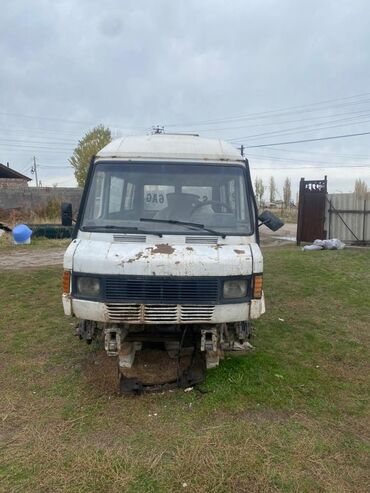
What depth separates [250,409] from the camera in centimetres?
397

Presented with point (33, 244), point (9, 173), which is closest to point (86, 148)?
point (9, 173)

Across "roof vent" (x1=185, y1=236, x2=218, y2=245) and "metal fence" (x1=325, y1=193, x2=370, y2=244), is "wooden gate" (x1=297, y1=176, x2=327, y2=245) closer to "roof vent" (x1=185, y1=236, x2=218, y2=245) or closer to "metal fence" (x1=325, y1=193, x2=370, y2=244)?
"metal fence" (x1=325, y1=193, x2=370, y2=244)

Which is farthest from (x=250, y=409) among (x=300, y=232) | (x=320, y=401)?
(x=300, y=232)

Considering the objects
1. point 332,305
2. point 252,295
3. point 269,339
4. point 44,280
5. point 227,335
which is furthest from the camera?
point 44,280

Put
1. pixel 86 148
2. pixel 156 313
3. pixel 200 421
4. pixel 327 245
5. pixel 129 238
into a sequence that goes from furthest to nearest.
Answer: pixel 86 148 → pixel 327 245 → pixel 129 238 → pixel 156 313 → pixel 200 421

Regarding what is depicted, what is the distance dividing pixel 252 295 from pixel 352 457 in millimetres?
1495

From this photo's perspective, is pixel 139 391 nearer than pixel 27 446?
No

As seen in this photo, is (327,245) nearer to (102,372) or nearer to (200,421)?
(102,372)

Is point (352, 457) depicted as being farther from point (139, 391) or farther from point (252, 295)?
point (139, 391)

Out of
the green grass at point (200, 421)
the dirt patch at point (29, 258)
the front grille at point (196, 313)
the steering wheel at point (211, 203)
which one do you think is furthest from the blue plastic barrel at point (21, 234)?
the front grille at point (196, 313)

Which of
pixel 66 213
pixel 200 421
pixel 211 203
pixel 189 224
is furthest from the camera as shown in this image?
→ pixel 66 213

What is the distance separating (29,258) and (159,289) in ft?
34.6

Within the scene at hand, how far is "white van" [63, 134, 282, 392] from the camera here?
153 inches

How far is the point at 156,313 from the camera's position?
12.8ft
